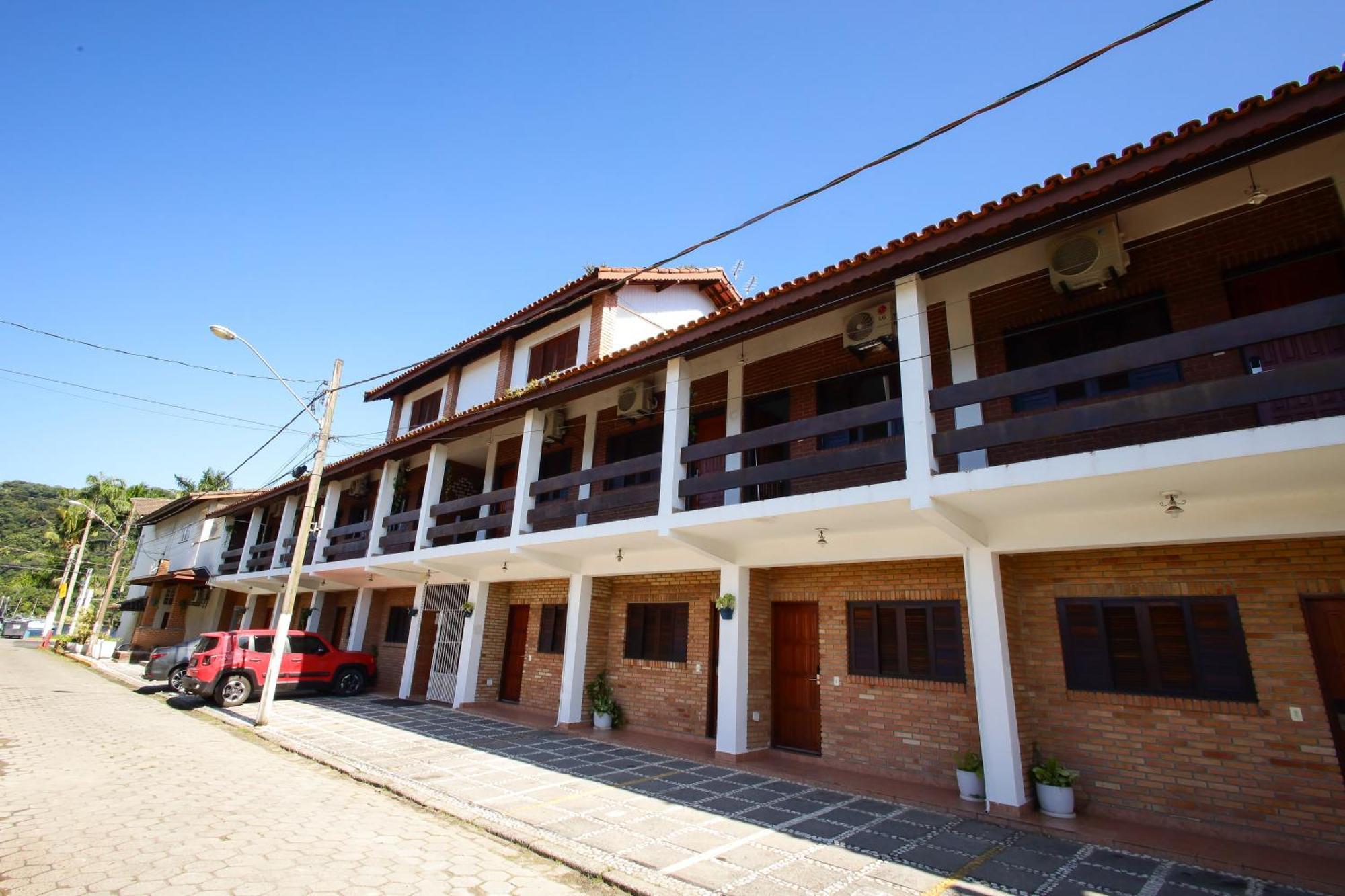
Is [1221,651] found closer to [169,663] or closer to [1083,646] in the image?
[1083,646]

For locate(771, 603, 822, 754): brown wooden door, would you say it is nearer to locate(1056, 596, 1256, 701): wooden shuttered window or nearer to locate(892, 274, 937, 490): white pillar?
locate(1056, 596, 1256, 701): wooden shuttered window

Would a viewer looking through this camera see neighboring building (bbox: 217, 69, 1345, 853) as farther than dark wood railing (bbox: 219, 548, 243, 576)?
No

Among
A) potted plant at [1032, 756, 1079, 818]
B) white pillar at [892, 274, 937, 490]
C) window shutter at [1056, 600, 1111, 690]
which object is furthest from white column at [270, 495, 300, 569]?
window shutter at [1056, 600, 1111, 690]

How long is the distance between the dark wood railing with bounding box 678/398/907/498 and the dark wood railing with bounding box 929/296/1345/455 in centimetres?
62

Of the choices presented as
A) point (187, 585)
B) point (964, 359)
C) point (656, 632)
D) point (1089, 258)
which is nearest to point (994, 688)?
point (964, 359)

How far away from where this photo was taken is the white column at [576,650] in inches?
461

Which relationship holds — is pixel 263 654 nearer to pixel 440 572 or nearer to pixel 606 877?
pixel 440 572

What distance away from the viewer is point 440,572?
15180mm

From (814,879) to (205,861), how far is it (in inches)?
191

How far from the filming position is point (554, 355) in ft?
52.0

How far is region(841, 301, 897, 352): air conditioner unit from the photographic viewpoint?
7.91 meters

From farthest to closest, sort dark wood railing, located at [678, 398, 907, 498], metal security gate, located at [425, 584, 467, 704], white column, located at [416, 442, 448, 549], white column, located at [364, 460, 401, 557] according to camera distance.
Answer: white column, located at [364, 460, 401, 557]
metal security gate, located at [425, 584, 467, 704]
white column, located at [416, 442, 448, 549]
dark wood railing, located at [678, 398, 907, 498]

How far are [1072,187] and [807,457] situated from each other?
4.03 metres

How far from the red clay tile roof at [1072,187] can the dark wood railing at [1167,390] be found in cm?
149
